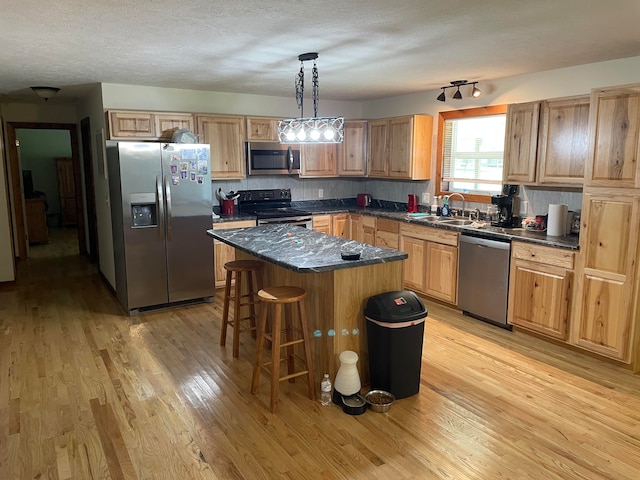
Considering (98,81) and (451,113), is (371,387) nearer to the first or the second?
(451,113)

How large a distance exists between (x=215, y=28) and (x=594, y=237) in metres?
3.19

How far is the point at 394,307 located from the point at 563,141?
2388mm

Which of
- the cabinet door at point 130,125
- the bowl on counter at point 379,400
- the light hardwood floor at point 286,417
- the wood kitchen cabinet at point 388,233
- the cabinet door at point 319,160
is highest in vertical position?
the cabinet door at point 130,125

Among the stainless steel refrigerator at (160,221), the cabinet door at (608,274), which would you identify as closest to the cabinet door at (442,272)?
the cabinet door at (608,274)

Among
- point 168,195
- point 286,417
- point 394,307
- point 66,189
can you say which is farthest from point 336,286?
point 66,189

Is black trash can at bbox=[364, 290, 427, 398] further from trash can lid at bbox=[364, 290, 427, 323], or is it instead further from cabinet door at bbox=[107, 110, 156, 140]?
cabinet door at bbox=[107, 110, 156, 140]

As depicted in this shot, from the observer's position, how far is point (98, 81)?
4844 millimetres

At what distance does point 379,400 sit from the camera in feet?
9.87

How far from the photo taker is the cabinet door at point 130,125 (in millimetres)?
4953

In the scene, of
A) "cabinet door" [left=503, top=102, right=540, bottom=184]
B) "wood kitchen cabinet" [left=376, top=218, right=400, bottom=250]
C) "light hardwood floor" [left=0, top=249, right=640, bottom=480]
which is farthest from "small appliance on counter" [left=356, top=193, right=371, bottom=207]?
"light hardwood floor" [left=0, top=249, right=640, bottom=480]

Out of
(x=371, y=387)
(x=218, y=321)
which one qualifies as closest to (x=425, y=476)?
(x=371, y=387)

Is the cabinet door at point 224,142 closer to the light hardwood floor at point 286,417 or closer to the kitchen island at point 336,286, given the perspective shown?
the light hardwood floor at point 286,417

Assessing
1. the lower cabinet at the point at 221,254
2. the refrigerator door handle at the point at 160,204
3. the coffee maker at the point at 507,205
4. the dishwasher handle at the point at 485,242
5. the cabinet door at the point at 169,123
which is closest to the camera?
the dishwasher handle at the point at 485,242

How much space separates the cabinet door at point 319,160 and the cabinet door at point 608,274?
3489 millimetres
